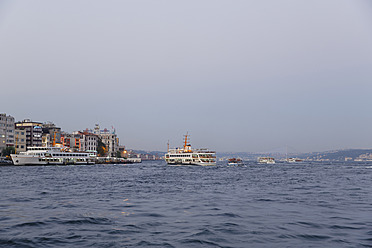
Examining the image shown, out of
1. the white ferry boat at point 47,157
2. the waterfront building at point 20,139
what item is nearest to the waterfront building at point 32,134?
the waterfront building at point 20,139

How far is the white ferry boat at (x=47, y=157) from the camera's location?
389 ft

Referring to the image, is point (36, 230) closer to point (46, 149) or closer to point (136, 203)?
point (136, 203)

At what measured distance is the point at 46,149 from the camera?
132 metres

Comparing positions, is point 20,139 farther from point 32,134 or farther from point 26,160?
point 26,160

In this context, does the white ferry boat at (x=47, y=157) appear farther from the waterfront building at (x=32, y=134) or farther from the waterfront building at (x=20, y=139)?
the waterfront building at (x=32, y=134)

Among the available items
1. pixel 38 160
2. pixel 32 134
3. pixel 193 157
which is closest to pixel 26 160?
pixel 38 160

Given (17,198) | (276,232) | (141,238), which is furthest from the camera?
(17,198)

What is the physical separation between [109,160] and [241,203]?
557 feet

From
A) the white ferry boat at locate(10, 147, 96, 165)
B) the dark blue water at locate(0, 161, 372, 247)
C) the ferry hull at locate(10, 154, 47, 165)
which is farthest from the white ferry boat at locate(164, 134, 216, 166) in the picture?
the dark blue water at locate(0, 161, 372, 247)

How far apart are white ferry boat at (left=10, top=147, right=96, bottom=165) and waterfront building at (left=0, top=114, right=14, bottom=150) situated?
15548 mm

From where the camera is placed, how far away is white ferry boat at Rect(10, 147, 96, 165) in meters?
118

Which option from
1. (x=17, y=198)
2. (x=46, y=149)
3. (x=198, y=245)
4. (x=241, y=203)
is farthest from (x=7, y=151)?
(x=198, y=245)

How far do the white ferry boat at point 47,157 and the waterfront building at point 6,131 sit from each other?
15548 millimetres

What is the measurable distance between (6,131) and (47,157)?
31.6 metres
